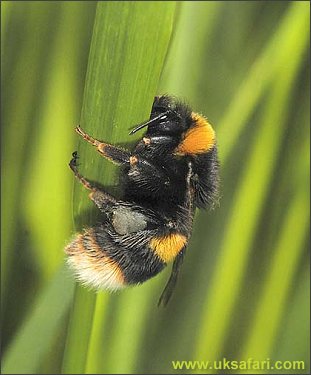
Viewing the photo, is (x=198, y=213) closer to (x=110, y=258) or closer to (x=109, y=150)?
(x=110, y=258)

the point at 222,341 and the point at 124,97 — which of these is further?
the point at 222,341

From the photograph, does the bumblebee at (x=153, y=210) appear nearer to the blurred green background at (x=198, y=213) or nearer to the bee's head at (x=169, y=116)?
the bee's head at (x=169, y=116)

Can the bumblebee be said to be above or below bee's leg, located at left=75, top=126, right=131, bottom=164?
below

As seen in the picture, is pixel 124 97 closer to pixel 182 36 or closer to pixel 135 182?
pixel 135 182

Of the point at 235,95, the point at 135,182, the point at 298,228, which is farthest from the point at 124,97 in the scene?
the point at 298,228

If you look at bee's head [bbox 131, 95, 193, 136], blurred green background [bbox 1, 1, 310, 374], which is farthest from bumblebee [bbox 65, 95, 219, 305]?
blurred green background [bbox 1, 1, 310, 374]

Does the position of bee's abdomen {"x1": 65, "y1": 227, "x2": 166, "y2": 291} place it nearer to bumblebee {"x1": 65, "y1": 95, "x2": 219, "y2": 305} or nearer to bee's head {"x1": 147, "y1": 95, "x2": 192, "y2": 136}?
bumblebee {"x1": 65, "y1": 95, "x2": 219, "y2": 305}

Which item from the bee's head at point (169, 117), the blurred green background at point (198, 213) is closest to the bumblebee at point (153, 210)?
the bee's head at point (169, 117)
